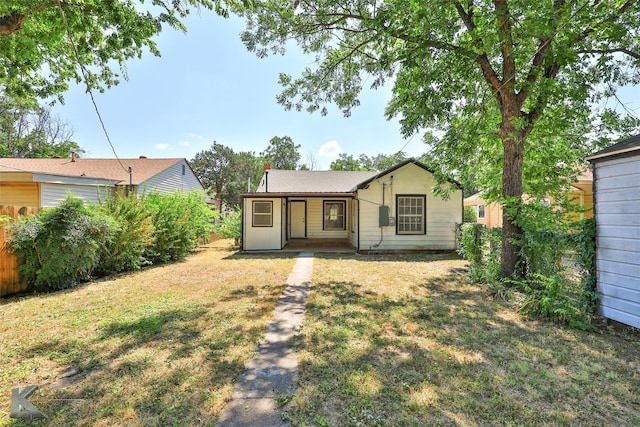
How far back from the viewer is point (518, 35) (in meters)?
5.12

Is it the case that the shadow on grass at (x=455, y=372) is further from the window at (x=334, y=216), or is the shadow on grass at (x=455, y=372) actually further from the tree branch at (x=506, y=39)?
the window at (x=334, y=216)

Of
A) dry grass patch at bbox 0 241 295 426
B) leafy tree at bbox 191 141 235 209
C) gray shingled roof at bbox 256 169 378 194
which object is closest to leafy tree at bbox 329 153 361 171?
leafy tree at bbox 191 141 235 209

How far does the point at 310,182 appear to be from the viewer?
49.5 feet

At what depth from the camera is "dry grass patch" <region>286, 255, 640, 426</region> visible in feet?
7.50

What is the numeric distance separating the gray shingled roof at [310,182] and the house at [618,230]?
30.8 ft

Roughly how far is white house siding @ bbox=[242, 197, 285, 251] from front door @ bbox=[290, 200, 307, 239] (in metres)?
3.35

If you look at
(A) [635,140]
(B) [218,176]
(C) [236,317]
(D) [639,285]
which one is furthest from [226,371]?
(B) [218,176]

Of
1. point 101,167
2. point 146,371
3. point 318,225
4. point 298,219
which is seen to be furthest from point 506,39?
point 101,167

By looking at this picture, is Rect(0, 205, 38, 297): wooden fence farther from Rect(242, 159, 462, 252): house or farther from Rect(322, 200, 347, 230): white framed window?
Rect(322, 200, 347, 230): white framed window

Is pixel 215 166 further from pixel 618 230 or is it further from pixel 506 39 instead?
pixel 618 230

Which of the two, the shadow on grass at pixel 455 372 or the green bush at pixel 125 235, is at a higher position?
the green bush at pixel 125 235

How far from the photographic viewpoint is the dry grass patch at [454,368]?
2.29m

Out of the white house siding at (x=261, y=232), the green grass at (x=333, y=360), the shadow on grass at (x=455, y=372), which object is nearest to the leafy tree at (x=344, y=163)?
the white house siding at (x=261, y=232)

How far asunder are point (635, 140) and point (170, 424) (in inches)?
250
